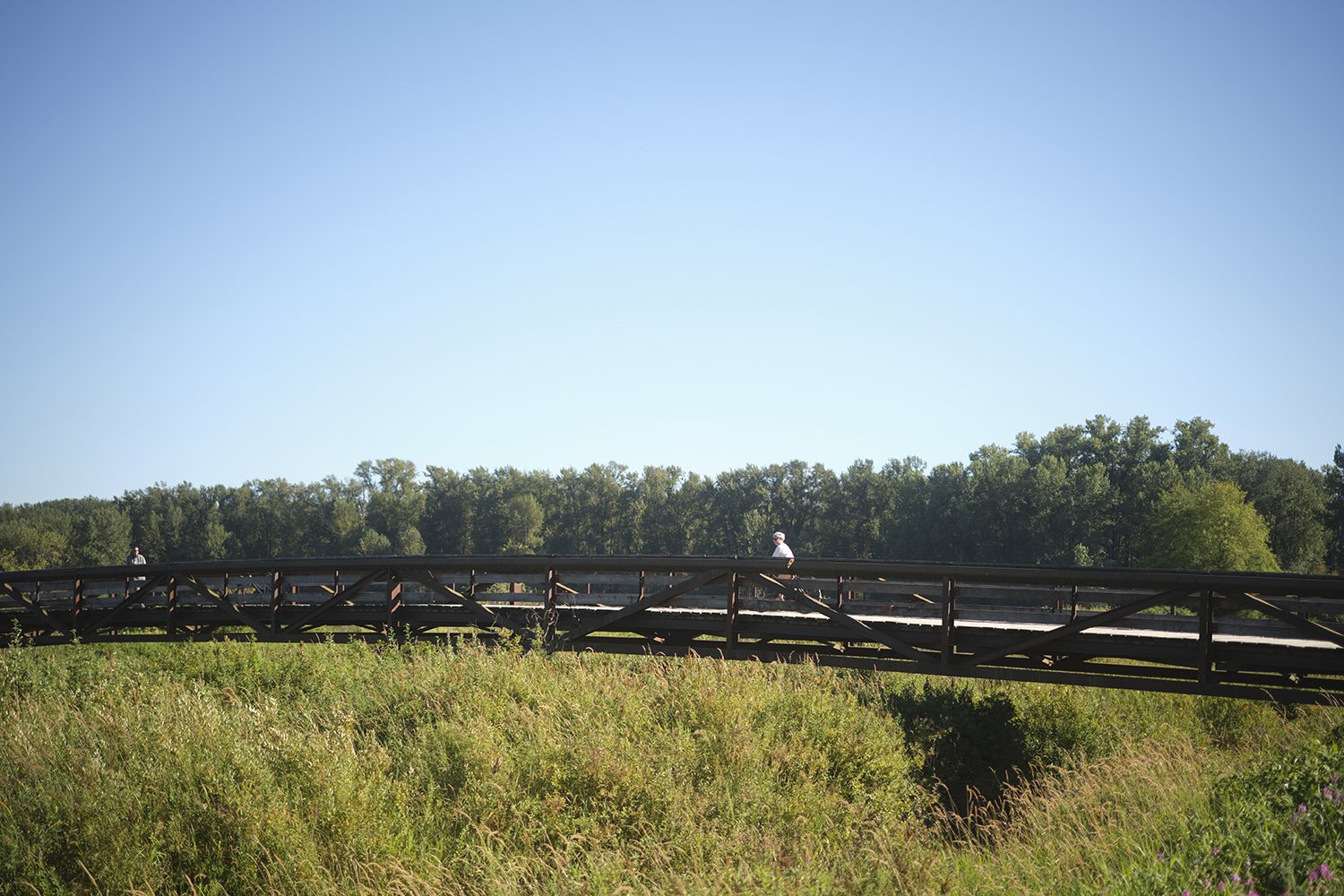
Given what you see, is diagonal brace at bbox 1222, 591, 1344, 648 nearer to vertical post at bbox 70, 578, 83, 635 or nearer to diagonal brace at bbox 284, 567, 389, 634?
diagonal brace at bbox 284, 567, 389, 634

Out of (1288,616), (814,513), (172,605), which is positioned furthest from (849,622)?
(814,513)

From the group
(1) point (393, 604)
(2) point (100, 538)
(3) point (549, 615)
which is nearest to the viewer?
(3) point (549, 615)

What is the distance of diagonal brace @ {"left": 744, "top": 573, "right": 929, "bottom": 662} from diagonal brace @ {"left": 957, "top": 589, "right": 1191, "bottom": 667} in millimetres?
725

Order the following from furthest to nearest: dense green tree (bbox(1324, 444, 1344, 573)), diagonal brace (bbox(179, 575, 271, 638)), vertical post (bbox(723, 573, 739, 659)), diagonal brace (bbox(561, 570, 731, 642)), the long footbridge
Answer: dense green tree (bbox(1324, 444, 1344, 573)) < diagonal brace (bbox(179, 575, 271, 638)) < diagonal brace (bbox(561, 570, 731, 642)) < vertical post (bbox(723, 573, 739, 659)) < the long footbridge

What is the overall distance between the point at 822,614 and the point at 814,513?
78588 mm

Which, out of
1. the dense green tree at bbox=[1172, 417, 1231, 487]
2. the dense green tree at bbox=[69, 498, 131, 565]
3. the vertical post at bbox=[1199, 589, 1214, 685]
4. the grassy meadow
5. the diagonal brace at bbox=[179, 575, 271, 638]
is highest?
the dense green tree at bbox=[1172, 417, 1231, 487]

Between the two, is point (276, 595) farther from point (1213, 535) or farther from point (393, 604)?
point (1213, 535)

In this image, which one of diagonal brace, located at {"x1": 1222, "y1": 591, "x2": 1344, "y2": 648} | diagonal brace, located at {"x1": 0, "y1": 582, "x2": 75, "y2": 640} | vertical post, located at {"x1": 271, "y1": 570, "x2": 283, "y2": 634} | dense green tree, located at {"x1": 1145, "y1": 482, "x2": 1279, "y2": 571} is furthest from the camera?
dense green tree, located at {"x1": 1145, "y1": 482, "x2": 1279, "y2": 571}

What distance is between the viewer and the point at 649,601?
48.2 feet

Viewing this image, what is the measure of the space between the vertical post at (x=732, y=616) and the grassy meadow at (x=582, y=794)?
40 centimetres

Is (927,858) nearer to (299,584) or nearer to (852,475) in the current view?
(299,584)

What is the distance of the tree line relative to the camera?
203 ft

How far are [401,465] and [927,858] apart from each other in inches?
4257

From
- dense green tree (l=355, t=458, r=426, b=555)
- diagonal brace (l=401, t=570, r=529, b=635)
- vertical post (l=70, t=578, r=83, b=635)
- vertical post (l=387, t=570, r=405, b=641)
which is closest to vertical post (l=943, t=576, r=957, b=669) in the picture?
diagonal brace (l=401, t=570, r=529, b=635)
